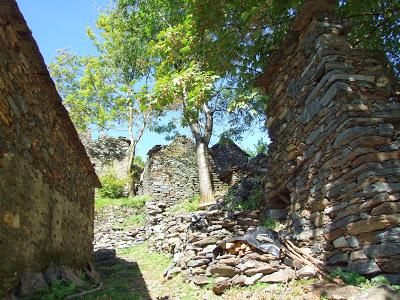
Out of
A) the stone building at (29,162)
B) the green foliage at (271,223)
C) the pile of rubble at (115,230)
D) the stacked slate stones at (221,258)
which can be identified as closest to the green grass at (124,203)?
the pile of rubble at (115,230)

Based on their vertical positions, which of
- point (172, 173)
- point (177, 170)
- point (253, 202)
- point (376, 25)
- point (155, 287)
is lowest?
point (155, 287)

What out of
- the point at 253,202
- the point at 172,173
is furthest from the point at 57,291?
the point at 172,173

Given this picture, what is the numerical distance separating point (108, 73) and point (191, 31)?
16035mm

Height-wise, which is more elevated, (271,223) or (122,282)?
(271,223)

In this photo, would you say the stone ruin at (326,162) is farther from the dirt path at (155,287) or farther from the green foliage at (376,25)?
the green foliage at (376,25)

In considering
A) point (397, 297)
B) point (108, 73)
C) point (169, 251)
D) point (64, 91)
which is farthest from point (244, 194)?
point (64, 91)

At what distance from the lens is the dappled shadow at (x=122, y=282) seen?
5.44 m

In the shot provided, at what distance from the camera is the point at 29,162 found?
4.07 m

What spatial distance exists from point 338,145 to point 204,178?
961 centimetres

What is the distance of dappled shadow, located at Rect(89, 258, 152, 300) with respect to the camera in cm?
544

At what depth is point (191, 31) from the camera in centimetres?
830

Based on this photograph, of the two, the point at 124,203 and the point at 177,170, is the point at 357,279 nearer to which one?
the point at 124,203

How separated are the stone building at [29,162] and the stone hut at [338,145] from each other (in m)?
3.80

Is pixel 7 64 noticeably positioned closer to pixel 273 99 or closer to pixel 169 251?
pixel 273 99
